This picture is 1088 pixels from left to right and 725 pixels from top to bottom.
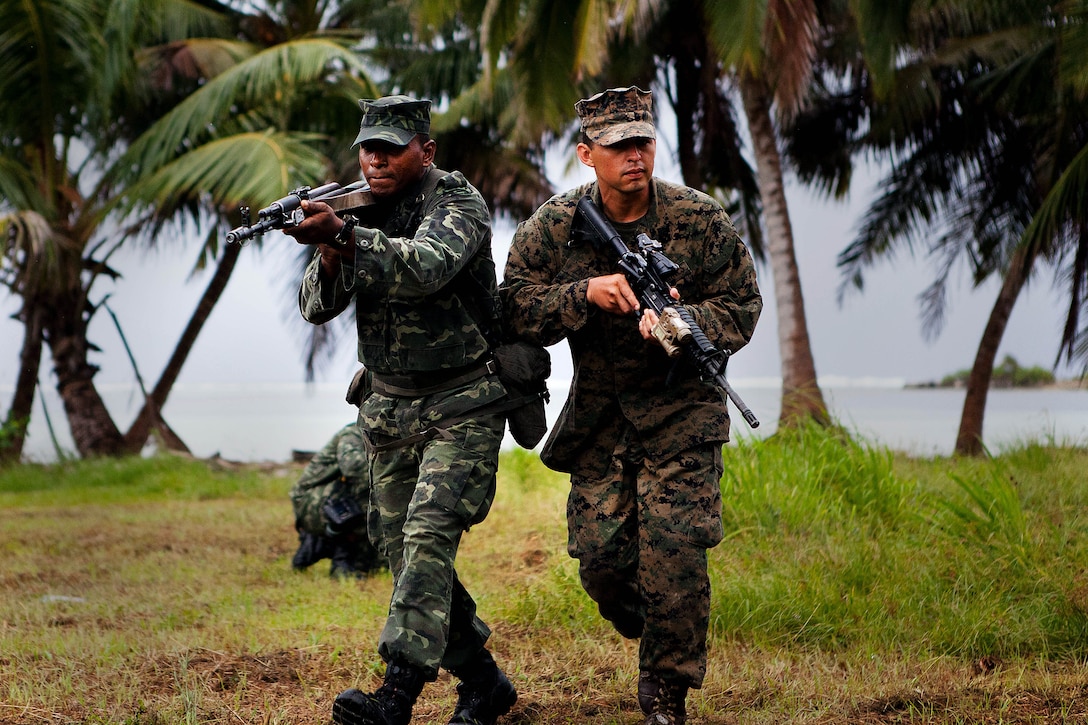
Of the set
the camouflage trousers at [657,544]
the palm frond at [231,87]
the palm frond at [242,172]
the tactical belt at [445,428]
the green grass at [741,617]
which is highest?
the palm frond at [231,87]

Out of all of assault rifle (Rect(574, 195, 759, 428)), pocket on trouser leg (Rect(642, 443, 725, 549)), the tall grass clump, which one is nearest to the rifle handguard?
assault rifle (Rect(574, 195, 759, 428))

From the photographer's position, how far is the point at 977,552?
556 centimetres

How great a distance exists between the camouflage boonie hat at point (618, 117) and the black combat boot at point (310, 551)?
400cm

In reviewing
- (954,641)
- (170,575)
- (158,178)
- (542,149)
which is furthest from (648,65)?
(954,641)

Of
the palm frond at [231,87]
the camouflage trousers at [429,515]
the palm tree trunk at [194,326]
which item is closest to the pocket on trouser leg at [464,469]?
the camouflage trousers at [429,515]

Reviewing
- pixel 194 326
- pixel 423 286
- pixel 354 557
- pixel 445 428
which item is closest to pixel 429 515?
pixel 445 428

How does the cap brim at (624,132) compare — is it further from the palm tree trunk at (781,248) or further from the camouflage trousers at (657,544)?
the palm tree trunk at (781,248)

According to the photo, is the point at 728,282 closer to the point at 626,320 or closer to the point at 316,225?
the point at 626,320

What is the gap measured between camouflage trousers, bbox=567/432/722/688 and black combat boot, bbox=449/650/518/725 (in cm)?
44

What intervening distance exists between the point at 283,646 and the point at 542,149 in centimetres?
1197

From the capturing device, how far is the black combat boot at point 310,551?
23.2 ft

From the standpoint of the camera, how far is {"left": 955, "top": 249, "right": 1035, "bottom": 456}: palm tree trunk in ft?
41.3

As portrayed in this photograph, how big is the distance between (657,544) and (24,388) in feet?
43.5

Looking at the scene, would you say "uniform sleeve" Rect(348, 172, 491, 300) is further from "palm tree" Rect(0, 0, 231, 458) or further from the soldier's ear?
"palm tree" Rect(0, 0, 231, 458)
